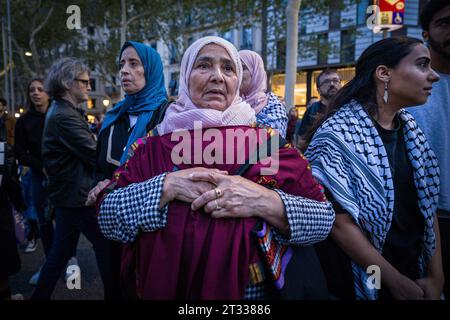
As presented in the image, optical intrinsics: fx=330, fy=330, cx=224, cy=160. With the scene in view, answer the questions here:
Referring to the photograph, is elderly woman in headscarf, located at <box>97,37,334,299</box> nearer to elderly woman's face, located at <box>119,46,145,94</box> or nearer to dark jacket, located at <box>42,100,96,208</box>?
elderly woman's face, located at <box>119,46,145,94</box>

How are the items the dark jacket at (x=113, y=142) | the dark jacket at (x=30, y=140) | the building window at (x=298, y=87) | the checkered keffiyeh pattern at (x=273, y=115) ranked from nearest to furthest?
the dark jacket at (x=113, y=142) → the checkered keffiyeh pattern at (x=273, y=115) → the dark jacket at (x=30, y=140) → the building window at (x=298, y=87)

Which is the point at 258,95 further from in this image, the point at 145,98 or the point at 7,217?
the point at 7,217

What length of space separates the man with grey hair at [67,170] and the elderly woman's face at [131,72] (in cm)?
69

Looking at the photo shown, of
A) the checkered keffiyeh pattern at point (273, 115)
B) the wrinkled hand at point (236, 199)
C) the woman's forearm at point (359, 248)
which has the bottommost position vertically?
the woman's forearm at point (359, 248)

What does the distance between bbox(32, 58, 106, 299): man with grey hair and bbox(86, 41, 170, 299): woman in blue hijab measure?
50 centimetres

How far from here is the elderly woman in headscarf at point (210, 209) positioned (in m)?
1.31

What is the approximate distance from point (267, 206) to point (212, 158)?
313 millimetres

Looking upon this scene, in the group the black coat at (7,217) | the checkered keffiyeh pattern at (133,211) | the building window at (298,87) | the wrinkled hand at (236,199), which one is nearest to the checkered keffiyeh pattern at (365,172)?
the wrinkled hand at (236,199)

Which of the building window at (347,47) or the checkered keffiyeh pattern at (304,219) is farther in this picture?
the building window at (347,47)

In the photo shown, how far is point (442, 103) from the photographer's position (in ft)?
6.41

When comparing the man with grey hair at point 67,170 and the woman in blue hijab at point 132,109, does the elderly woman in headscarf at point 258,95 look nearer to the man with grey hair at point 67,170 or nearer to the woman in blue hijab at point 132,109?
the woman in blue hijab at point 132,109

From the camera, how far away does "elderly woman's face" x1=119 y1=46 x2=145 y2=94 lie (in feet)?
8.00

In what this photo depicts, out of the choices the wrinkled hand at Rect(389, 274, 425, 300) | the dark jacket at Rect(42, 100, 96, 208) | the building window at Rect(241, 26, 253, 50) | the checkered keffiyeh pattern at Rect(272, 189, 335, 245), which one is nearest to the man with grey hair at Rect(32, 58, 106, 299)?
the dark jacket at Rect(42, 100, 96, 208)

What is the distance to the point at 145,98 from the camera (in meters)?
2.46
